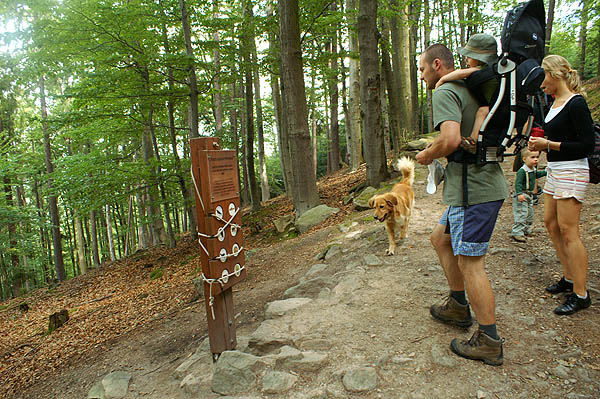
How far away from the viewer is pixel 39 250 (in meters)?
18.6

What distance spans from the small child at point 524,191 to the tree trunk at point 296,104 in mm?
5094

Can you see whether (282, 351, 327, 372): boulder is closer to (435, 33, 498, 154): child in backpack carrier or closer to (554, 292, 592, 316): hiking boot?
(435, 33, 498, 154): child in backpack carrier

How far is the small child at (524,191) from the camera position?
179 inches

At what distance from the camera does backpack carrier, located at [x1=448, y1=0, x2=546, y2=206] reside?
6.93ft

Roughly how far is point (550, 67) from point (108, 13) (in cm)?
869

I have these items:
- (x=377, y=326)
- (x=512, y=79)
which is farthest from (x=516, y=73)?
(x=377, y=326)

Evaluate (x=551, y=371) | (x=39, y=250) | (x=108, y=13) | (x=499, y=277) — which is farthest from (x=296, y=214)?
(x=39, y=250)

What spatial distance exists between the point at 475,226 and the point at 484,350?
0.90m

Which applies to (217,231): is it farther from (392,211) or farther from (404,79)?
(404,79)

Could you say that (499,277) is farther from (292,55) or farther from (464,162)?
(292,55)

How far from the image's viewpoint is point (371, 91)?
850 cm

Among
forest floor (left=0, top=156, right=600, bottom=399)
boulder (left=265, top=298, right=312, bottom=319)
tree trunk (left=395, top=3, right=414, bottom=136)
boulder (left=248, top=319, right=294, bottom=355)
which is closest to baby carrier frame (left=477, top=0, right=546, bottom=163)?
forest floor (left=0, top=156, right=600, bottom=399)

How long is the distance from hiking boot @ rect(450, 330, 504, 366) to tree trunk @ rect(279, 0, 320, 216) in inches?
265

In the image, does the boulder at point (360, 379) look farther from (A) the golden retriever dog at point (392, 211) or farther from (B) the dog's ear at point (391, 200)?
(B) the dog's ear at point (391, 200)
